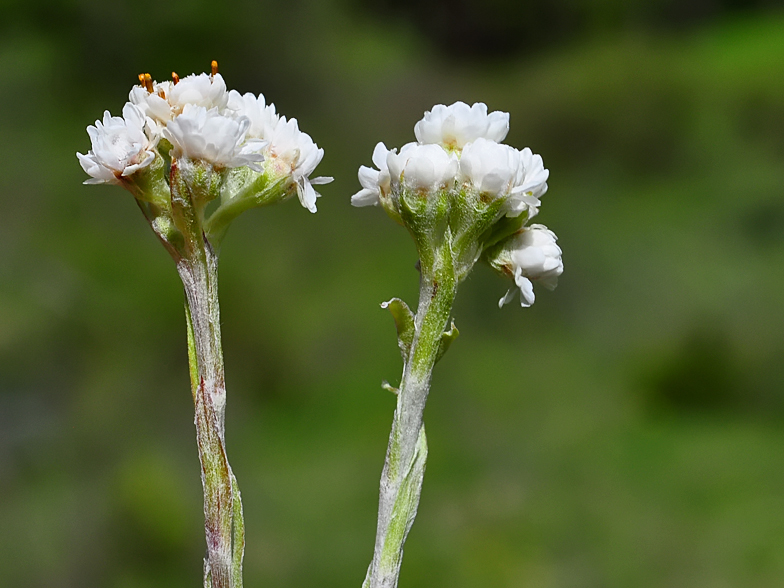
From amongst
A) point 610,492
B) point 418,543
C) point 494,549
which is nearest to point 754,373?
point 610,492

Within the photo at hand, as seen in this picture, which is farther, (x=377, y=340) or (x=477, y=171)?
(x=377, y=340)

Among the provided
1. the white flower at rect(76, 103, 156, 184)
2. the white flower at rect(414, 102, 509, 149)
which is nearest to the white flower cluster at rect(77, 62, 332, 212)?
the white flower at rect(76, 103, 156, 184)

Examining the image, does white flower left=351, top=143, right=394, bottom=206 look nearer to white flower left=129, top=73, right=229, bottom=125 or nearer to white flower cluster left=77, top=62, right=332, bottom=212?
white flower cluster left=77, top=62, right=332, bottom=212

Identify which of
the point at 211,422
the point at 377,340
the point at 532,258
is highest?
the point at 377,340

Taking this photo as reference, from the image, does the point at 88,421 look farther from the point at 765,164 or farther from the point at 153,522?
the point at 765,164

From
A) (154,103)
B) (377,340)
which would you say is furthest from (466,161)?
(377,340)

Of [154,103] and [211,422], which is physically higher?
[154,103]

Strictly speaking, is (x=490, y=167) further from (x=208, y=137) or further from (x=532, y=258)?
(x=208, y=137)
